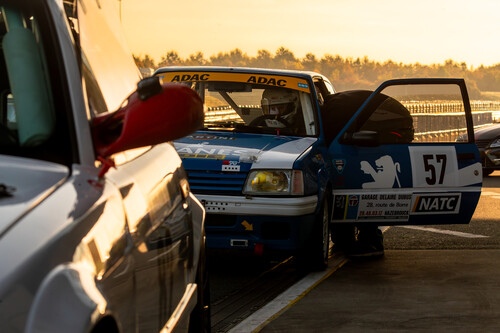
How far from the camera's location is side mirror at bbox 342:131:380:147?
9.09 metres

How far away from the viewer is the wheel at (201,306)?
421cm

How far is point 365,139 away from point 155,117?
6761 millimetres

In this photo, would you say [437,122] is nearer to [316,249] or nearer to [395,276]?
[395,276]

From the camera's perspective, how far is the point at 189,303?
12.7 ft

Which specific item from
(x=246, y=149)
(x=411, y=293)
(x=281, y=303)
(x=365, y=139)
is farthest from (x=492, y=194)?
(x=281, y=303)

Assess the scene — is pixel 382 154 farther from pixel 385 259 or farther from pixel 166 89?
pixel 166 89

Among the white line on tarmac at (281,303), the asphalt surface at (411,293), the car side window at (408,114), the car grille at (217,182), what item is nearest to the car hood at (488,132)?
the asphalt surface at (411,293)

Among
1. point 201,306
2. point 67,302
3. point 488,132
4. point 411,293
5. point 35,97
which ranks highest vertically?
point 35,97

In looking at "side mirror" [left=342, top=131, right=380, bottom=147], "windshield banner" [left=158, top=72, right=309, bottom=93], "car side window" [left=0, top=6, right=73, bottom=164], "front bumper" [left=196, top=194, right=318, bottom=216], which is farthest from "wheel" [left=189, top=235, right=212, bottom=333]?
"windshield banner" [left=158, top=72, right=309, bottom=93]

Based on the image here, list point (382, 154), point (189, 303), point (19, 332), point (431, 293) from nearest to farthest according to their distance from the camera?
point (19, 332) < point (189, 303) < point (431, 293) < point (382, 154)

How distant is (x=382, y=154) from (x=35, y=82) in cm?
691

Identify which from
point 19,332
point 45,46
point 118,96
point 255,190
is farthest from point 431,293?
point 19,332

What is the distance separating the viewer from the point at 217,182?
8469 millimetres

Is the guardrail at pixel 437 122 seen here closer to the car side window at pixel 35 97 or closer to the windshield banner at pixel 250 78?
the windshield banner at pixel 250 78
